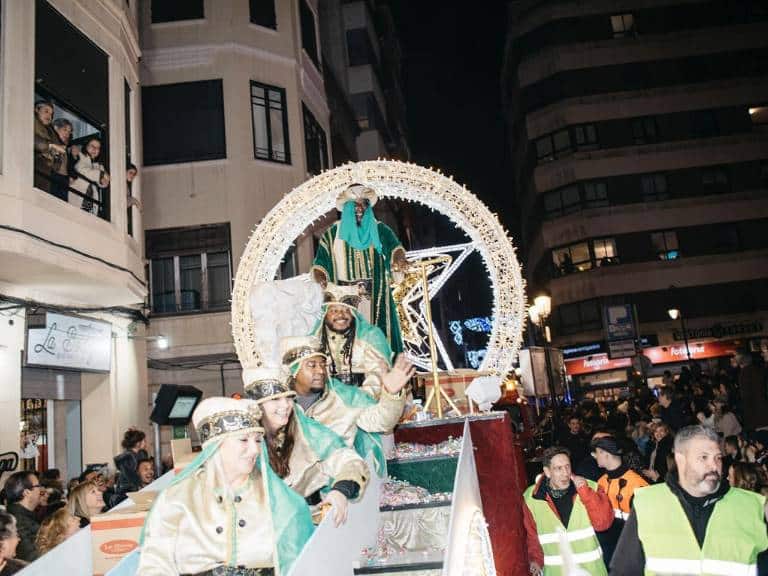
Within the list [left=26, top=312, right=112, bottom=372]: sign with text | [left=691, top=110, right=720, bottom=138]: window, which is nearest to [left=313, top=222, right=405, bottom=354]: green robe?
[left=26, top=312, right=112, bottom=372]: sign with text

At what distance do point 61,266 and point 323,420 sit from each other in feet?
22.1

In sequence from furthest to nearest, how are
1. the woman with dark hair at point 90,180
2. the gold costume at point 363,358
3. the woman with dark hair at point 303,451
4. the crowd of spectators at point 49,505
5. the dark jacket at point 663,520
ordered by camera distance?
the woman with dark hair at point 90,180
the gold costume at point 363,358
the crowd of spectators at point 49,505
the woman with dark hair at point 303,451
the dark jacket at point 663,520

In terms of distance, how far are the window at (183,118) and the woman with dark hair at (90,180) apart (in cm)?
546

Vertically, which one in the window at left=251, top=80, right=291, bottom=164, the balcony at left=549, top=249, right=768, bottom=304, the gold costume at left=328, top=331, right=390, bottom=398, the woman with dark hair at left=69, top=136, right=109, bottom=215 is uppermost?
the window at left=251, top=80, right=291, bottom=164

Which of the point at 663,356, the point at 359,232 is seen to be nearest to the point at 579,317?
the point at 663,356

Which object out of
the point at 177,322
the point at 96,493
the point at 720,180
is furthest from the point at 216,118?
the point at 720,180

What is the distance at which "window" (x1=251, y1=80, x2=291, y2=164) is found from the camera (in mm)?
17297

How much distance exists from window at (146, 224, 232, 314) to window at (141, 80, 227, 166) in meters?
2.20

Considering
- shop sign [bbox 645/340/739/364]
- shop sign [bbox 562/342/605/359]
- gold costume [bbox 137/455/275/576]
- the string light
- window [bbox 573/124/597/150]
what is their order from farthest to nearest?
1. window [bbox 573/124/597/150]
2. shop sign [bbox 562/342/605/359]
3. shop sign [bbox 645/340/739/364]
4. the string light
5. gold costume [bbox 137/455/275/576]

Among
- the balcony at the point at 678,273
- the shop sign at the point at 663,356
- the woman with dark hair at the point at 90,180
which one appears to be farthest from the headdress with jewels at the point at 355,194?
the balcony at the point at 678,273

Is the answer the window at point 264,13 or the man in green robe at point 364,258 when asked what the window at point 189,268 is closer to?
the window at point 264,13

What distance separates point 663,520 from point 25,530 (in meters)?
5.05

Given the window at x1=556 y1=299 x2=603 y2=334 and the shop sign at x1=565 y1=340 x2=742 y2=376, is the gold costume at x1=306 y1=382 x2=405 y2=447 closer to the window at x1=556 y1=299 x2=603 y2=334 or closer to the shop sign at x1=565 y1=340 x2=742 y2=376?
the shop sign at x1=565 y1=340 x2=742 y2=376

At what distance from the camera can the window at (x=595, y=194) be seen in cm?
3458
